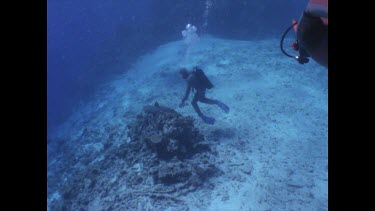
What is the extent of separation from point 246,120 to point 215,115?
1.32 m

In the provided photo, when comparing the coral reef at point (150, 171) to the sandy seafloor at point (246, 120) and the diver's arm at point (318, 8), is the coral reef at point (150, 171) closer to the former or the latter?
the sandy seafloor at point (246, 120)

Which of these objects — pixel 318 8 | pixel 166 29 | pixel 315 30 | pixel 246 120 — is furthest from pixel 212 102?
pixel 166 29

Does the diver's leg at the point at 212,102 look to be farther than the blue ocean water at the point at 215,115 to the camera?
Yes

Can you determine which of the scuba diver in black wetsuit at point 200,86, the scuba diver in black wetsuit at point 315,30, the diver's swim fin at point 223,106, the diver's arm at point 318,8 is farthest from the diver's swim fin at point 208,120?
the diver's arm at point 318,8

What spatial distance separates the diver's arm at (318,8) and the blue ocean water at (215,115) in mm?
4789

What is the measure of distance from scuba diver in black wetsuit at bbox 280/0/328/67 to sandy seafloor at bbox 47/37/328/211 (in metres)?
4.25

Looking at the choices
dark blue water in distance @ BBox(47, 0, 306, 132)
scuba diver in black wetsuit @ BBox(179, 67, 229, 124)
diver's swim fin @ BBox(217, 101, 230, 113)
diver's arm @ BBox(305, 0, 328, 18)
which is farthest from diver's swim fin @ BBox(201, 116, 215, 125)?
dark blue water in distance @ BBox(47, 0, 306, 132)

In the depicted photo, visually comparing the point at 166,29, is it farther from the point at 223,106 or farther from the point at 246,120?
the point at 246,120

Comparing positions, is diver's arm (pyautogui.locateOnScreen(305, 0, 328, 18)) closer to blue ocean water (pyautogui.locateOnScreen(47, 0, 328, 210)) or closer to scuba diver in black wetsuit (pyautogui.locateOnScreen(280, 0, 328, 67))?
scuba diver in black wetsuit (pyautogui.locateOnScreen(280, 0, 328, 67))

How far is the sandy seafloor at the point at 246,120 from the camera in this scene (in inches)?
267

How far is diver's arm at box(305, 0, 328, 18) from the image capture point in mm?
3009
